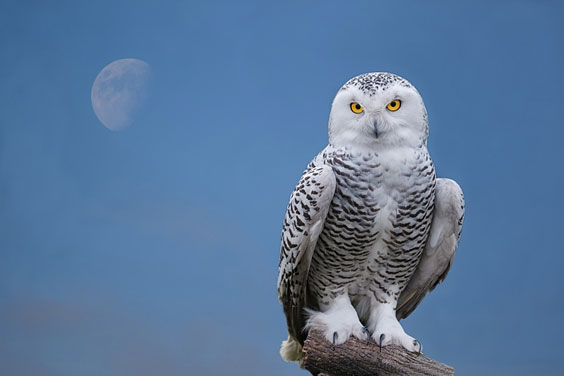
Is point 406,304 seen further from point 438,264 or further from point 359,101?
point 359,101

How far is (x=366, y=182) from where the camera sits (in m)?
3.00

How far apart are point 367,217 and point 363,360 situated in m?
0.72

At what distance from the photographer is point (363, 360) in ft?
10.3

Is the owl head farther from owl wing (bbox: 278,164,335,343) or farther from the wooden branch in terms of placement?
the wooden branch

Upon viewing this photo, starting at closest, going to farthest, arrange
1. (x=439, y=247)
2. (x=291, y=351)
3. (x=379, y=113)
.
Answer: (x=379, y=113), (x=439, y=247), (x=291, y=351)

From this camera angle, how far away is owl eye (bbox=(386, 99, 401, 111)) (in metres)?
3.00

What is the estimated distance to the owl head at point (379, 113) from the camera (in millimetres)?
2959

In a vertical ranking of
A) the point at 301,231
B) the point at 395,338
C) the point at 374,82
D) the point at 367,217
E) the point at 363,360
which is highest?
the point at 374,82

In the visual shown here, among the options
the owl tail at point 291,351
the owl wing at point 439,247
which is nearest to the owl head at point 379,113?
the owl wing at point 439,247

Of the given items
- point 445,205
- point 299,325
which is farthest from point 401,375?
point 445,205

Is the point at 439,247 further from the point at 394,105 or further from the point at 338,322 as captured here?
the point at 394,105

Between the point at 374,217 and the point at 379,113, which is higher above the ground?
the point at 379,113

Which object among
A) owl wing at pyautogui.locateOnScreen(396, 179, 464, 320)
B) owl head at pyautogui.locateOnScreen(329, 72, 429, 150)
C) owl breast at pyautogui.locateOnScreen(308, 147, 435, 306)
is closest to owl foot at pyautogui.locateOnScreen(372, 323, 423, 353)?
owl breast at pyautogui.locateOnScreen(308, 147, 435, 306)

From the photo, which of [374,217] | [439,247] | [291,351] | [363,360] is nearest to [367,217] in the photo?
[374,217]
